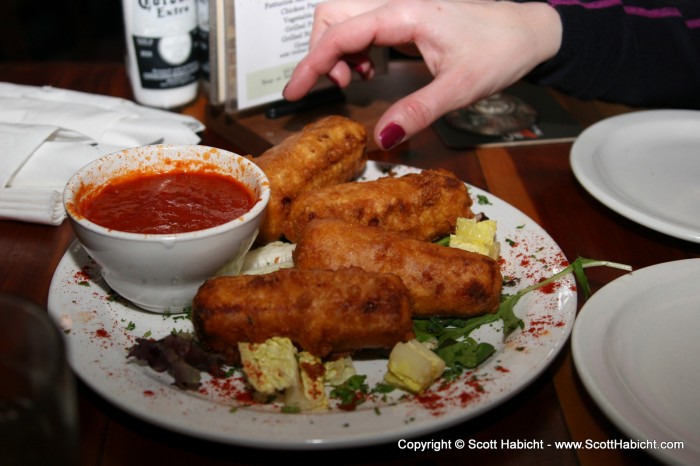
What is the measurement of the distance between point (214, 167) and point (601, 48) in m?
2.06

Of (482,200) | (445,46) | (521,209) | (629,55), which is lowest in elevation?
(521,209)

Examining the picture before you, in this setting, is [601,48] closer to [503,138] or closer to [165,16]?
[503,138]

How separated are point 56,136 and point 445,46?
1717mm

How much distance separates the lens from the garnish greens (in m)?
1.84

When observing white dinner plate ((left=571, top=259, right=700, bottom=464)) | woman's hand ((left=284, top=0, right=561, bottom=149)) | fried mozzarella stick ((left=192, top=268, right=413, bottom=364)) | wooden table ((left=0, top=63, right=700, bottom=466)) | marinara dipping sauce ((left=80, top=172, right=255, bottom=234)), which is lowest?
wooden table ((left=0, top=63, right=700, bottom=466))

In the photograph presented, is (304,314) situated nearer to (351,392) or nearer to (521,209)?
(351,392)

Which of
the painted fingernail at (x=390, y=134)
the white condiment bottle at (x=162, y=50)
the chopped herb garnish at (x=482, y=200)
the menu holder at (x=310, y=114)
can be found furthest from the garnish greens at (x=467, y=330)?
the white condiment bottle at (x=162, y=50)

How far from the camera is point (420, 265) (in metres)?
2.01

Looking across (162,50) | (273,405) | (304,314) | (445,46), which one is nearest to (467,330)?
(304,314)

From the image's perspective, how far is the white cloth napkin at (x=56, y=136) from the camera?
8.39ft

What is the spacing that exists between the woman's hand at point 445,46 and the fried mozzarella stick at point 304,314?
2.87 ft

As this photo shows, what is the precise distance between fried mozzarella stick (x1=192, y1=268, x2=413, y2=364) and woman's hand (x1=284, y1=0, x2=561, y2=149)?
875 mm

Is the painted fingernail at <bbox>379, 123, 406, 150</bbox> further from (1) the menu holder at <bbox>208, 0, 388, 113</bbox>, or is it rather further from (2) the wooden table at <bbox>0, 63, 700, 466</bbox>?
(1) the menu holder at <bbox>208, 0, 388, 113</bbox>

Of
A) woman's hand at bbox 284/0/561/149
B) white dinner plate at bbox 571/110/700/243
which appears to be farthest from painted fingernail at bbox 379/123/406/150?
white dinner plate at bbox 571/110/700/243
